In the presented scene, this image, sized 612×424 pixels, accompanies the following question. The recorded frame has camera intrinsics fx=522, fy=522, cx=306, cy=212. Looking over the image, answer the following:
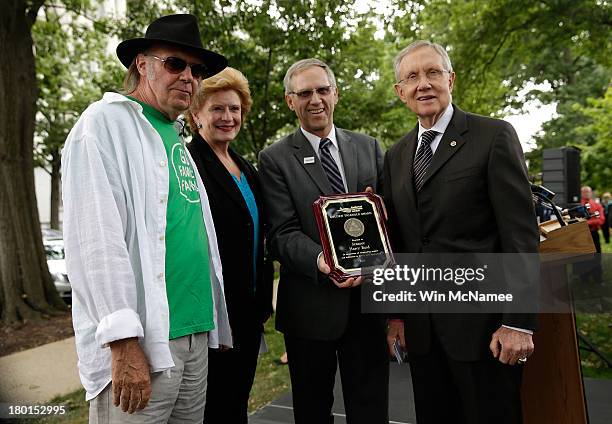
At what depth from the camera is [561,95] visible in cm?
2848

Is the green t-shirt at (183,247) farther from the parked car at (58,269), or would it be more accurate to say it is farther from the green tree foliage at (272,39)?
the parked car at (58,269)

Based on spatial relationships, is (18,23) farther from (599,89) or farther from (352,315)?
(599,89)

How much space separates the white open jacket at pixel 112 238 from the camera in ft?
6.00

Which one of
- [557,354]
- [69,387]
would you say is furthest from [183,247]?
[69,387]

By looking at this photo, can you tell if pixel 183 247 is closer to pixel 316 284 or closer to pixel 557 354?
pixel 316 284

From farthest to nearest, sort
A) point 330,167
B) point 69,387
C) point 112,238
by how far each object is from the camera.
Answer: point 69,387, point 330,167, point 112,238

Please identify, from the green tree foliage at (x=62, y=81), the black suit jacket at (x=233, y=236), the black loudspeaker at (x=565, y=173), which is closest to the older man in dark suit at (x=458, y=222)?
Result: the black suit jacket at (x=233, y=236)

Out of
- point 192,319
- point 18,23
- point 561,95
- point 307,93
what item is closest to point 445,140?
point 307,93

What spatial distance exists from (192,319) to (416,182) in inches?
48.7

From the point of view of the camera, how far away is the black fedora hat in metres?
2.23

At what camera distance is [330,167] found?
9.55ft

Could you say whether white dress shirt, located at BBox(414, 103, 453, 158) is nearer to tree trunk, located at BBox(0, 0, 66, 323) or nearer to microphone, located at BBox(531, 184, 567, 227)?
microphone, located at BBox(531, 184, 567, 227)

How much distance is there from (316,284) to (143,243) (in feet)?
3.48

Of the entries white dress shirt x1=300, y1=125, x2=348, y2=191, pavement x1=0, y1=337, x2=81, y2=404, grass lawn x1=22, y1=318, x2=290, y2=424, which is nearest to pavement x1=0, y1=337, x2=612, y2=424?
pavement x1=0, y1=337, x2=81, y2=404
